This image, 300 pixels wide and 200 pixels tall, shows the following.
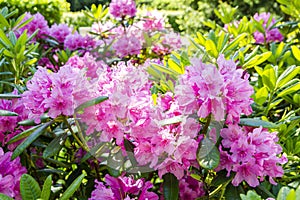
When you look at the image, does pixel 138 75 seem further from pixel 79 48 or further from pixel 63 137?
pixel 79 48

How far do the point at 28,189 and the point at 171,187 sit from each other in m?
0.43

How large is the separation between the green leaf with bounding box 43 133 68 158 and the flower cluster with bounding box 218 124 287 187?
1.62ft

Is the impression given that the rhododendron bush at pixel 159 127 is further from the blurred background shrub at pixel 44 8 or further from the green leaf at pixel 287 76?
the blurred background shrub at pixel 44 8

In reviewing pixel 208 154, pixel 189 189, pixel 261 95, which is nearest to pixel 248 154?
pixel 208 154

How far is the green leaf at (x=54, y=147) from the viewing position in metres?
1.42

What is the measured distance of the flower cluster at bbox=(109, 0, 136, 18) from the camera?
3.31 meters

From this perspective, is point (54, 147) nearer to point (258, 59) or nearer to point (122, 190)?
point (122, 190)

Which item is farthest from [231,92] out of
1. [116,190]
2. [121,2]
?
[121,2]

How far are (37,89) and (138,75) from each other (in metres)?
0.30

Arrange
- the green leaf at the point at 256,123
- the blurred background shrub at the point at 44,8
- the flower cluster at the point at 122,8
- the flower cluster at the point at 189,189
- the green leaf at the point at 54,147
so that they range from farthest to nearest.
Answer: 1. the blurred background shrub at the point at 44,8
2. the flower cluster at the point at 122,8
3. the flower cluster at the point at 189,189
4. the green leaf at the point at 54,147
5. the green leaf at the point at 256,123

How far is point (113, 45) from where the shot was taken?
120 inches

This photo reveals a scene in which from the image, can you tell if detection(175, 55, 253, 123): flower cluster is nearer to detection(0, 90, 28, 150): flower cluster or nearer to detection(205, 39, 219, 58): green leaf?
detection(205, 39, 219, 58): green leaf

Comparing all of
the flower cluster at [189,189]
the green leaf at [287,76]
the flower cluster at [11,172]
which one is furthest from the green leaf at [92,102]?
the green leaf at [287,76]

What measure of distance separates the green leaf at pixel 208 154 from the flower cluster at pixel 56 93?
354mm
